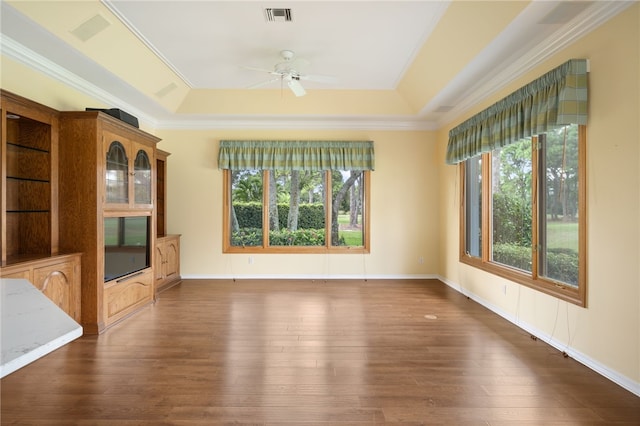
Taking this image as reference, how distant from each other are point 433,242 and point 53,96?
5663 mm

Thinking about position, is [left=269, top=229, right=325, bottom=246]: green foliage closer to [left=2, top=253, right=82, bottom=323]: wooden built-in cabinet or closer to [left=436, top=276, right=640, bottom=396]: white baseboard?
[left=436, top=276, right=640, bottom=396]: white baseboard

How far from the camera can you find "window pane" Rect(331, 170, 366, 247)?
5738 millimetres

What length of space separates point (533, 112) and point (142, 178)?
4369mm

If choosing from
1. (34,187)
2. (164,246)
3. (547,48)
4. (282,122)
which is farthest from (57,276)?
(547,48)

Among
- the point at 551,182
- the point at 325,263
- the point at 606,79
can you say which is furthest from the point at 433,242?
the point at 606,79

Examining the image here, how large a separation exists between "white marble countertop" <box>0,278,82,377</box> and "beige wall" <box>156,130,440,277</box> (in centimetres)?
455

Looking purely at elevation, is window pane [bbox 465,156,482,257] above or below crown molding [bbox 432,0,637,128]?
below

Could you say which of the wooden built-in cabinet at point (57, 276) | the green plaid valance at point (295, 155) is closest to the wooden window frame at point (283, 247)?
the green plaid valance at point (295, 155)

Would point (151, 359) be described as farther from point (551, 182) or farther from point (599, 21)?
point (599, 21)

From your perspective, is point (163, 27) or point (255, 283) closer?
point (163, 27)

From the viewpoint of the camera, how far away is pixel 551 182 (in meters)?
3.03

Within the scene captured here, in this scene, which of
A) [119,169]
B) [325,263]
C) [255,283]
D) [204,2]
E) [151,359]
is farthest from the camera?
[325,263]

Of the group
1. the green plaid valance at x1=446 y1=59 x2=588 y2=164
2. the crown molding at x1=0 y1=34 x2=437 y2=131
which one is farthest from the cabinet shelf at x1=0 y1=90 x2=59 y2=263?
the green plaid valance at x1=446 y1=59 x2=588 y2=164

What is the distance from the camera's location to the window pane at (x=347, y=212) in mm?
5738
